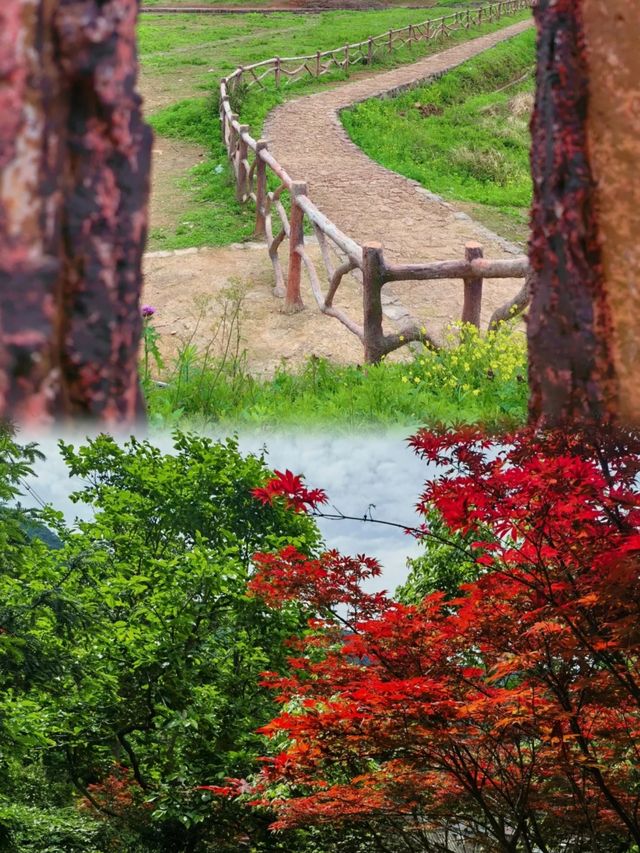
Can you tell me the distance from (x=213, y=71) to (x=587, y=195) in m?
18.6

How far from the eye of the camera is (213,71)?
19.2m

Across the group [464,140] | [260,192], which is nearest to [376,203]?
[260,192]

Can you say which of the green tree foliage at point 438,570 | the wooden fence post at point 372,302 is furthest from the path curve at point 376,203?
the green tree foliage at point 438,570

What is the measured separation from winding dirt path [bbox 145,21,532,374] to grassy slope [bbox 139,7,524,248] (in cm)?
54

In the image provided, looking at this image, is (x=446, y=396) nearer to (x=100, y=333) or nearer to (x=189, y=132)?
(x=100, y=333)

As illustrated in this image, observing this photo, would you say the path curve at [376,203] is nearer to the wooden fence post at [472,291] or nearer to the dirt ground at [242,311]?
the dirt ground at [242,311]

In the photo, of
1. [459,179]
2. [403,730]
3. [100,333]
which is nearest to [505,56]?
[459,179]

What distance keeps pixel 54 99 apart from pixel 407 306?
6273 mm

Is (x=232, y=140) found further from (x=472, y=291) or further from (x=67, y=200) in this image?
(x=67, y=200)

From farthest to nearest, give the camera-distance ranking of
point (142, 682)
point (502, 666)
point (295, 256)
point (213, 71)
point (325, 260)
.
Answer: point (213, 71)
point (295, 256)
point (142, 682)
point (325, 260)
point (502, 666)

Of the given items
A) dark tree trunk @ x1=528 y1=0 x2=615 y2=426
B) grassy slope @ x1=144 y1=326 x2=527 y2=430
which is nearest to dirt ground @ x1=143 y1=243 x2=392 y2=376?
grassy slope @ x1=144 y1=326 x2=527 y2=430

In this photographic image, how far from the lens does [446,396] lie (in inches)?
143

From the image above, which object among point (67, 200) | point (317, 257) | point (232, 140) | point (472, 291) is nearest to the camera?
point (67, 200)

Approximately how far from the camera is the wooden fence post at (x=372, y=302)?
531cm
